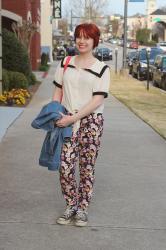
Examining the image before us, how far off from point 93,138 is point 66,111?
13.2 inches

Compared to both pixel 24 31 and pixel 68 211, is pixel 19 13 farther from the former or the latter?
pixel 68 211

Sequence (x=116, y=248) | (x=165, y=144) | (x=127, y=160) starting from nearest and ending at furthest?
1. (x=116, y=248)
2. (x=127, y=160)
3. (x=165, y=144)

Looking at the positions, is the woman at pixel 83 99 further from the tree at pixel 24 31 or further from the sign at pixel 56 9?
the sign at pixel 56 9

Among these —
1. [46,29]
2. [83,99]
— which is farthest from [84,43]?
[46,29]

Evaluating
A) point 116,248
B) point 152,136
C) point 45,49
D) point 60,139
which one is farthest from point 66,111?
point 45,49

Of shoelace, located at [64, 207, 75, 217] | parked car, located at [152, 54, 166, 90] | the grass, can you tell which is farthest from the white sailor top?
parked car, located at [152, 54, 166, 90]

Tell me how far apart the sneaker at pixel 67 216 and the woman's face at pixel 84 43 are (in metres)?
1.45

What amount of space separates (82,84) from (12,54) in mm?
15186

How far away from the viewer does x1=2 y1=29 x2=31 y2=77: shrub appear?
19.7 m

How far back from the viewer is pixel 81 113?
486 centimetres

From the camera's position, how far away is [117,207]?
5754 mm

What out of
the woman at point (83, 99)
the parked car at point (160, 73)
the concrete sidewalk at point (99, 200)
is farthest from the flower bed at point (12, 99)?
the parked car at point (160, 73)

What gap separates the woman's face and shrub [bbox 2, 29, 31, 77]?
1498 cm

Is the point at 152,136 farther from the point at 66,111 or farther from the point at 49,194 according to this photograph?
the point at 66,111
